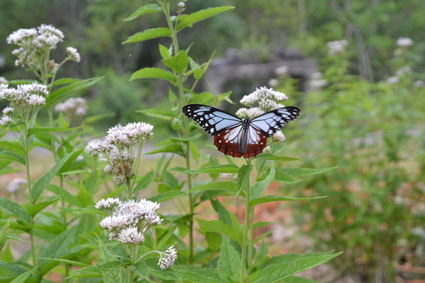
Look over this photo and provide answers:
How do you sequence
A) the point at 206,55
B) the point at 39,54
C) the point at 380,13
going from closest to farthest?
the point at 39,54
the point at 380,13
the point at 206,55

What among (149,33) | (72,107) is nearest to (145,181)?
(149,33)

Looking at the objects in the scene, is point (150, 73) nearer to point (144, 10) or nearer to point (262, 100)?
point (144, 10)

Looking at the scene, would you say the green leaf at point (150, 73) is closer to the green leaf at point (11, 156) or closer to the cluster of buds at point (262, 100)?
the cluster of buds at point (262, 100)

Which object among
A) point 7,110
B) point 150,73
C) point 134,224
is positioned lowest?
point 134,224

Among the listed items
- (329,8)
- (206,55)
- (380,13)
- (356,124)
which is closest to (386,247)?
(356,124)

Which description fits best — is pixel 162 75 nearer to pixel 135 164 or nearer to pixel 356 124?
pixel 135 164

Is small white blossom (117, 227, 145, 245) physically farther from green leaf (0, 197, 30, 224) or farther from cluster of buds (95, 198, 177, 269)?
green leaf (0, 197, 30, 224)
